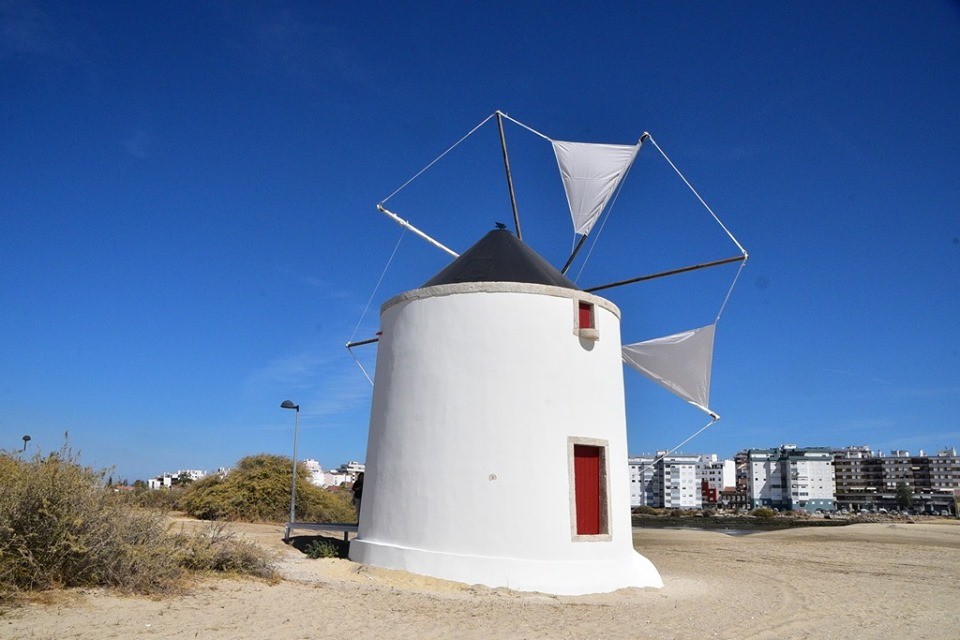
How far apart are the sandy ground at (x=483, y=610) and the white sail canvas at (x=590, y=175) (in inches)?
281

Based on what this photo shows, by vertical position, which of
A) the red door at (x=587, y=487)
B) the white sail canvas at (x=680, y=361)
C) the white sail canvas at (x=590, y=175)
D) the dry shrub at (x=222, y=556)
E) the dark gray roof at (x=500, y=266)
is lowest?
the dry shrub at (x=222, y=556)

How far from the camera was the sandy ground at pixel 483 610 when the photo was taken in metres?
6.38

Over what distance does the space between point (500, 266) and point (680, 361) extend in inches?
173

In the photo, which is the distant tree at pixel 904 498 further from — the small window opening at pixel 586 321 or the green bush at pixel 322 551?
the green bush at pixel 322 551

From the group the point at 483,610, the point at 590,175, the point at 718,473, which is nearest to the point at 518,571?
the point at 483,610

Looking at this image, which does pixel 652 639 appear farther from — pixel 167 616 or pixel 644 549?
pixel 644 549

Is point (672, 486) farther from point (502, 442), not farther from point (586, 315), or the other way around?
point (502, 442)

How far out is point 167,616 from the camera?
6594 millimetres

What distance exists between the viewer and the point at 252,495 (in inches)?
770

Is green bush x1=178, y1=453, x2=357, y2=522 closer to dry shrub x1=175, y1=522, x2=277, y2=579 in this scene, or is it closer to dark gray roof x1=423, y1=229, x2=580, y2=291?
dry shrub x1=175, y1=522, x2=277, y2=579

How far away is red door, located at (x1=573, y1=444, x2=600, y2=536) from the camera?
33.6 feet

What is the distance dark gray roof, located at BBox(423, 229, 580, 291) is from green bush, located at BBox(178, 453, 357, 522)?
10.9m

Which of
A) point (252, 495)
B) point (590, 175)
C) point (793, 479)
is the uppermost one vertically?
point (590, 175)

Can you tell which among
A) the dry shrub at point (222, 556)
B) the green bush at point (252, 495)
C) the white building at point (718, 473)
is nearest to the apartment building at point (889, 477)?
the white building at point (718, 473)
